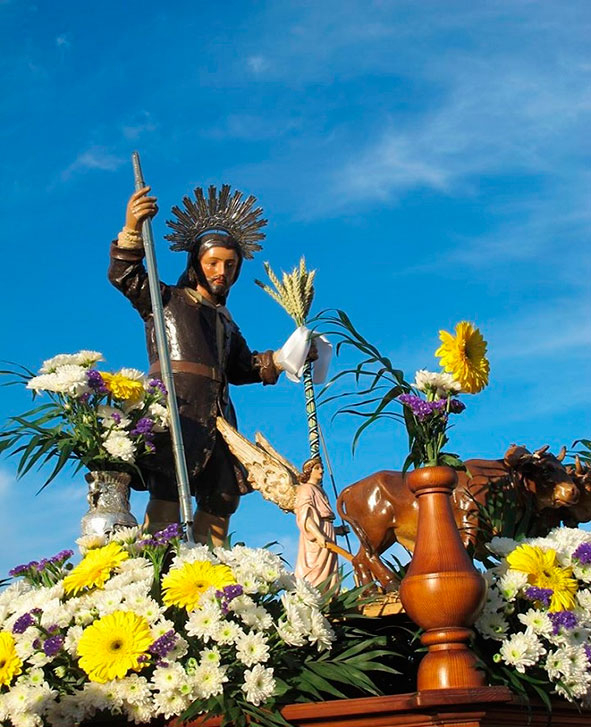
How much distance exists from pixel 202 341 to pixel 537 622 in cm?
335

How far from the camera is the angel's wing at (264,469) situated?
6.34 metres

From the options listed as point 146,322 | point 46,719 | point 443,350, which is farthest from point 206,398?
point 46,719

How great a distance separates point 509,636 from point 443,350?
1136mm

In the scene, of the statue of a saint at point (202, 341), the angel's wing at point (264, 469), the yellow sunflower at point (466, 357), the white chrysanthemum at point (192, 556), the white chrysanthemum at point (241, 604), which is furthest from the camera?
the angel's wing at point (264, 469)

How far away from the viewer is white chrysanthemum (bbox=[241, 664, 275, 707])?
10.9 feet

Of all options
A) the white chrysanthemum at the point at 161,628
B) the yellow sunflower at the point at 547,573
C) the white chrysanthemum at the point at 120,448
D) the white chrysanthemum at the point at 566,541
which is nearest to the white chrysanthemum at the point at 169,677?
the white chrysanthemum at the point at 161,628

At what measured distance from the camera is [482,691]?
3.14m

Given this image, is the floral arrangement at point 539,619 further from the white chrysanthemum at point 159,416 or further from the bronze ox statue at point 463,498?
the white chrysanthemum at point 159,416

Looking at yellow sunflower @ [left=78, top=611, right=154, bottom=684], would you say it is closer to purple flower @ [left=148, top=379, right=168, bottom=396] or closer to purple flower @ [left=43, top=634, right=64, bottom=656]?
purple flower @ [left=43, top=634, right=64, bottom=656]

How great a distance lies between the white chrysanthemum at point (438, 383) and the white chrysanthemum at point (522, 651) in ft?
3.15

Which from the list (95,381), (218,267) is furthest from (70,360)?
(218,267)

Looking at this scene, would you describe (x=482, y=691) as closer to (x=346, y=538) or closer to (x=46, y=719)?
(x=46, y=719)

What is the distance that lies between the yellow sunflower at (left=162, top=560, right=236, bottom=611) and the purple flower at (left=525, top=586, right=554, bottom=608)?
3.62 feet

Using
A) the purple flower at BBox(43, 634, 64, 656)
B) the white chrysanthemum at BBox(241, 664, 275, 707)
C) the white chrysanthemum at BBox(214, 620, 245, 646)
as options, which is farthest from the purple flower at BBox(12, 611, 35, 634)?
the white chrysanthemum at BBox(241, 664, 275, 707)
